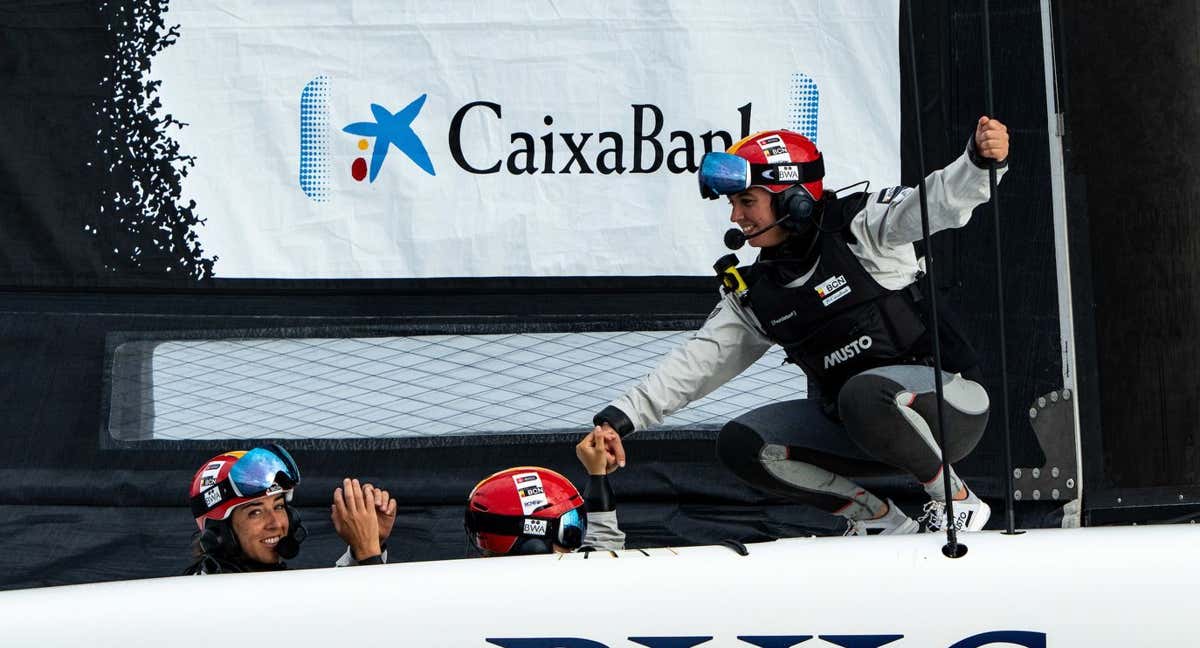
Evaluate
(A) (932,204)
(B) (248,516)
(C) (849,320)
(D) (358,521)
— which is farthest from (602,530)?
(A) (932,204)

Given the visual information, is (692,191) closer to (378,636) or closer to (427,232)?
(427,232)

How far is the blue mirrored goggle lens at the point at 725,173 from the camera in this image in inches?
95.6

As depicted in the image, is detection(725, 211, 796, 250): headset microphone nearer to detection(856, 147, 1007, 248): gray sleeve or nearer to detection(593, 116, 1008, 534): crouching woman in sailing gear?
detection(593, 116, 1008, 534): crouching woman in sailing gear

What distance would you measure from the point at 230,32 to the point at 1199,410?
177 centimetres

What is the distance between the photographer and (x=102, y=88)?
2.89 meters

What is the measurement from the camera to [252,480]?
2.59 m

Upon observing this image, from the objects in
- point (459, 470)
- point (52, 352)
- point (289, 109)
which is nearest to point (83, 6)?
point (289, 109)

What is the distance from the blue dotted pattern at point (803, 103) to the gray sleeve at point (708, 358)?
379 millimetres

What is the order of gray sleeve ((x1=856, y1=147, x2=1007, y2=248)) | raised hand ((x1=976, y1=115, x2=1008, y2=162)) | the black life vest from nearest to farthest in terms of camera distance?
raised hand ((x1=976, y1=115, x2=1008, y2=162)) < gray sleeve ((x1=856, y1=147, x2=1007, y2=248)) < the black life vest

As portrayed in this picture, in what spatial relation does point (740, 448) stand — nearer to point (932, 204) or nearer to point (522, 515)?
point (522, 515)

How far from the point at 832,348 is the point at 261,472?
3.07ft

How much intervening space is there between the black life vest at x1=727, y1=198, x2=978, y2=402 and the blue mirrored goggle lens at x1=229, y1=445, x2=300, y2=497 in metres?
0.82

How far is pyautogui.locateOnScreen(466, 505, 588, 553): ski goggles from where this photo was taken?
2.55 metres

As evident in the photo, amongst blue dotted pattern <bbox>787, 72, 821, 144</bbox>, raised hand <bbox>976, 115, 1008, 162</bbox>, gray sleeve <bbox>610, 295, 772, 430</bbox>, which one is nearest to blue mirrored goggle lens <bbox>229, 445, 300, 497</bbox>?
gray sleeve <bbox>610, 295, 772, 430</bbox>
